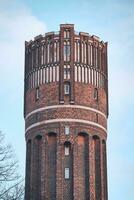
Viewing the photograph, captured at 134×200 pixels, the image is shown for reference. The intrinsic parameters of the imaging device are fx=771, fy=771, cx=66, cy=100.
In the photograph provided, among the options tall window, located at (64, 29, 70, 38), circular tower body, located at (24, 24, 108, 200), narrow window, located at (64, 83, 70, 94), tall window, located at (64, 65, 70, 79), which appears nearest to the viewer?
circular tower body, located at (24, 24, 108, 200)

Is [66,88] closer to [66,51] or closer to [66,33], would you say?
[66,51]

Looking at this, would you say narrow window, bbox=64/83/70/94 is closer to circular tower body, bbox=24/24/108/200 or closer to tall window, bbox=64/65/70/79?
circular tower body, bbox=24/24/108/200

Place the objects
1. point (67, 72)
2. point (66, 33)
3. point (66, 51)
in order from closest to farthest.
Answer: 1. point (67, 72)
2. point (66, 51)
3. point (66, 33)

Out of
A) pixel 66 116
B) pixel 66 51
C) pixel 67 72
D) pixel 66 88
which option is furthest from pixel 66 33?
pixel 66 116

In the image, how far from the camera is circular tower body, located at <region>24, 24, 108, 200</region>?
6569cm

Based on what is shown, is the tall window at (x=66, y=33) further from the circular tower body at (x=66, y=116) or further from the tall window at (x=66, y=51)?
the tall window at (x=66, y=51)

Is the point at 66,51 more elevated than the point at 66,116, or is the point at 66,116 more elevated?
the point at 66,51

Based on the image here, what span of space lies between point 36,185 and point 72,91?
880 centimetres

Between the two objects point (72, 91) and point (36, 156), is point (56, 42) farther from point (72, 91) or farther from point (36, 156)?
point (36, 156)

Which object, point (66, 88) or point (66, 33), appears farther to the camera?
point (66, 33)

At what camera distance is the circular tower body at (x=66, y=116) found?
216 feet

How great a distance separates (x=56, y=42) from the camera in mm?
69688

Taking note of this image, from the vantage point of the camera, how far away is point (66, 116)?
66938 mm

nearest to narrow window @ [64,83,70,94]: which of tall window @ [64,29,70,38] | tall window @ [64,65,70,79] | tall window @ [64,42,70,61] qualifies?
tall window @ [64,65,70,79]
